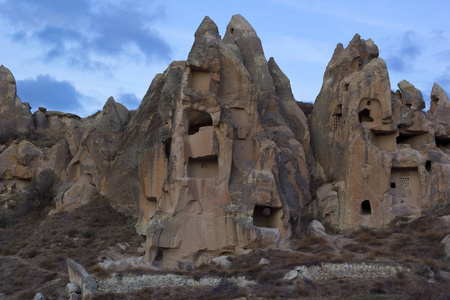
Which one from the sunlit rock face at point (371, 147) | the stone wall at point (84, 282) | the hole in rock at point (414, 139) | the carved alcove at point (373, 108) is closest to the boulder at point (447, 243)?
the sunlit rock face at point (371, 147)

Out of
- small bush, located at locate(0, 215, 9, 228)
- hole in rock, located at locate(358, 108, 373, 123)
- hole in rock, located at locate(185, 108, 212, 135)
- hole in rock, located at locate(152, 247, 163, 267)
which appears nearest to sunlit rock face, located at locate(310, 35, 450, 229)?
hole in rock, located at locate(358, 108, 373, 123)

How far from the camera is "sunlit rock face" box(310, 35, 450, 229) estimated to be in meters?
27.8

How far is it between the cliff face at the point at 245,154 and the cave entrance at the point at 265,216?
5cm

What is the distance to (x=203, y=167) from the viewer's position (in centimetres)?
2642

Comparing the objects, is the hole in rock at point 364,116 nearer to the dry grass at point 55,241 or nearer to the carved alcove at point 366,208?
the carved alcove at point 366,208

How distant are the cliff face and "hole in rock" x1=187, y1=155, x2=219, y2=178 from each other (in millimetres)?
53

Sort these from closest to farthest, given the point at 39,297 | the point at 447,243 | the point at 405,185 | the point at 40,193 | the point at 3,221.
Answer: the point at 39,297 < the point at 447,243 < the point at 405,185 < the point at 3,221 < the point at 40,193

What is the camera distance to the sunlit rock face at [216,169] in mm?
24562

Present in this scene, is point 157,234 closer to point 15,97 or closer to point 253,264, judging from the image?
point 253,264

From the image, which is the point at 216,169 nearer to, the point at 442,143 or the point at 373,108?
the point at 373,108

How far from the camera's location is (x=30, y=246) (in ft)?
91.2

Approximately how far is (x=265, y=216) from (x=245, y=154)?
9.44ft

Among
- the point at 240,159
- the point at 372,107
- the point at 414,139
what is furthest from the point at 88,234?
the point at 414,139

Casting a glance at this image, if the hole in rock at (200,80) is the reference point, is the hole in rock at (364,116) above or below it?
below
